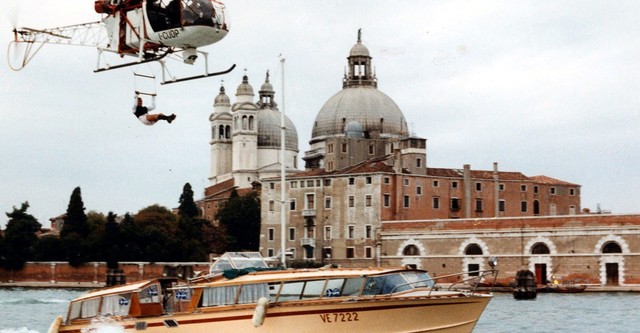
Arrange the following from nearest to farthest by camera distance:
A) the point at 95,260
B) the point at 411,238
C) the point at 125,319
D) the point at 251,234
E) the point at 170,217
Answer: the point at 125,319 → the point at 411,238 → the point at 95,260 → the point at 170,217 → the point at 251,234

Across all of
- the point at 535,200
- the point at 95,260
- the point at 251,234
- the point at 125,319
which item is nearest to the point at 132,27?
the point at 125,319

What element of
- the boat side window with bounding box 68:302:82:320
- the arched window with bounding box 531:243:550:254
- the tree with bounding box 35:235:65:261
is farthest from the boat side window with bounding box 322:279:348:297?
the tree with bounding box 35:235:65:261

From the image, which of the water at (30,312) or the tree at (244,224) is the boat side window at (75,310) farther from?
the tree at (244,224)

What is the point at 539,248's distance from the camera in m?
68.6

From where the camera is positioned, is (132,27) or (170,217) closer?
(132,27)

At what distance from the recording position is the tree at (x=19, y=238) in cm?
8062

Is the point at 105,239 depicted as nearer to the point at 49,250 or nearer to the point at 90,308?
the point at 49,250

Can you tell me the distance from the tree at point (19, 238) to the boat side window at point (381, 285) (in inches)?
2462

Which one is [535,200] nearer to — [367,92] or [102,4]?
[367,92]

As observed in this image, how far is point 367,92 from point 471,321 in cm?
7678

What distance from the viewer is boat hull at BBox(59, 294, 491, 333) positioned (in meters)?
21.9

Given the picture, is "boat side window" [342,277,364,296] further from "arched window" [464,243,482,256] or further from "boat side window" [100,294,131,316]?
"arched window" [464,243,482,256]

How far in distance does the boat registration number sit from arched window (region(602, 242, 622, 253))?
46052 millimetres

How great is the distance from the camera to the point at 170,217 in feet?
284
